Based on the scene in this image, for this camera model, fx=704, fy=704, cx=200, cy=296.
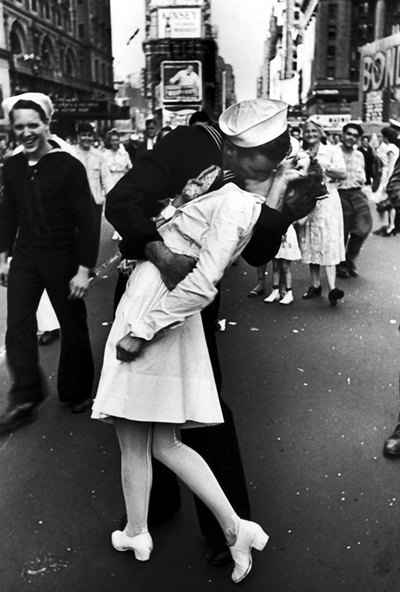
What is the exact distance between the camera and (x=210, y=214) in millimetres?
2430

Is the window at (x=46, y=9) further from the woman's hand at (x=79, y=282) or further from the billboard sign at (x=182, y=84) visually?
the woman's hand at (x=79, y=282)

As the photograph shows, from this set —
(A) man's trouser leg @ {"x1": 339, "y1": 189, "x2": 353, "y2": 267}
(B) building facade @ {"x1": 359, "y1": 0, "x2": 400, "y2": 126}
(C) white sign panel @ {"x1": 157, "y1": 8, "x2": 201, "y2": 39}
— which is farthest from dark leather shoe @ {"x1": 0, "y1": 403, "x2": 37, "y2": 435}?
(C) white sign panel @ {"x1": 157, "y1": 8, "x2": 201, "y2": 39}

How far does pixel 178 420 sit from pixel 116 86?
11162cm

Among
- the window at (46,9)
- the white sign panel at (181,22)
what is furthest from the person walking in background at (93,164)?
the white sign panel at (181,22)

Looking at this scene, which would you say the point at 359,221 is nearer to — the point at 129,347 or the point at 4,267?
the point at 4,267

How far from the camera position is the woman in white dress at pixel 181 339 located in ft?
7.77

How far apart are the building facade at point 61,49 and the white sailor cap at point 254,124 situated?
152 ft

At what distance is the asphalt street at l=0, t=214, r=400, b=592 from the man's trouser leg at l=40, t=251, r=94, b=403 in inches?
7.2

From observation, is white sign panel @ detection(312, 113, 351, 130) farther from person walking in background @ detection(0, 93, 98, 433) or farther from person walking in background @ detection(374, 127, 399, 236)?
person walking in background @ detection(0, 93, 98, 433)

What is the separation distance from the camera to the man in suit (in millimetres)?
2490

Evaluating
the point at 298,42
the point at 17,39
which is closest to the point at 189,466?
the point at 17,39

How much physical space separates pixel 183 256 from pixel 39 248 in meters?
2.08

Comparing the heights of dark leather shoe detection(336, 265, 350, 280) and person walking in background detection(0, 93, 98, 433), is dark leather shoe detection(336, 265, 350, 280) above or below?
below

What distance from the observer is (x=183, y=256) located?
8.13ft
